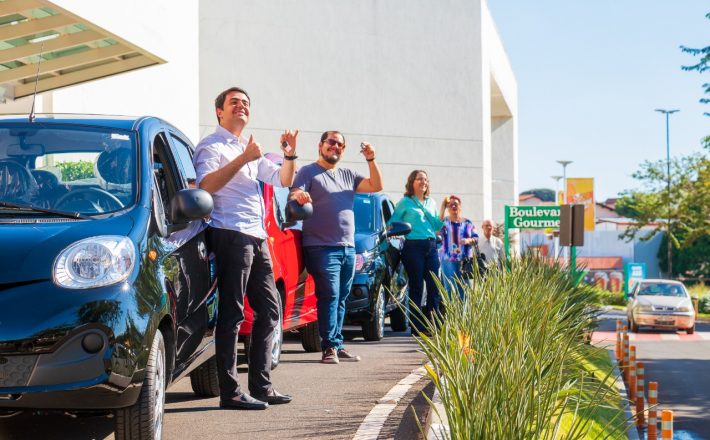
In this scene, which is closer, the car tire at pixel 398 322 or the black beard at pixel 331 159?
the black beard at pixel 331 159

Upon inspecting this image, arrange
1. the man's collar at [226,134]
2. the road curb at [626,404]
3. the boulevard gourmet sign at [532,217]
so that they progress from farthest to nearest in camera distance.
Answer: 1. the boulevard gourmet sign at [532,217]
2. the road curb at [626,404]
3. the man's collar at [226,134]

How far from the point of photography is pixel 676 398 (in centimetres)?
1217

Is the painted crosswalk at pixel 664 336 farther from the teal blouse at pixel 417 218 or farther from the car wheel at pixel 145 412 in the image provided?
the car wheel at pixel 145 412

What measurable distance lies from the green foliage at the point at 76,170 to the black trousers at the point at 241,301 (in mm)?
1198

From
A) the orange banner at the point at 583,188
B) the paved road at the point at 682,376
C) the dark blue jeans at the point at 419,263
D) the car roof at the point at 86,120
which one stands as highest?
the orange banner at the point at 583,188

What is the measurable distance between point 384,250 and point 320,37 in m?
28.9

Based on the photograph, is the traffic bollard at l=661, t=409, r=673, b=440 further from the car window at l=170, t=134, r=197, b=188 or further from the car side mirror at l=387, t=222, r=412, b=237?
the car side mirror at l=387, t=222, r=412, b=237

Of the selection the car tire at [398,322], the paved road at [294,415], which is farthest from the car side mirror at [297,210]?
the car tire at [398,322]

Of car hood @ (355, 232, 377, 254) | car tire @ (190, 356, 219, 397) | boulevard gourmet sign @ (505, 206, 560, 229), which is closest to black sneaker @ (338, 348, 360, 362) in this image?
car hood @ (355, 232, 377, 254)

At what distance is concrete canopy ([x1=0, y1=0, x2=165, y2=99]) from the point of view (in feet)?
51.8

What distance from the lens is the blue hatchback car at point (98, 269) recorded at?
4746mm

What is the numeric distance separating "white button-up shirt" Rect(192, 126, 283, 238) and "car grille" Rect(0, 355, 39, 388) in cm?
228

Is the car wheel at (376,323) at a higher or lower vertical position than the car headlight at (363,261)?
lower

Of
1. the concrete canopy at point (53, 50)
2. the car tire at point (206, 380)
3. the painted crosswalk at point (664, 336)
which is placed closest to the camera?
the car tire at point (206, 380)
